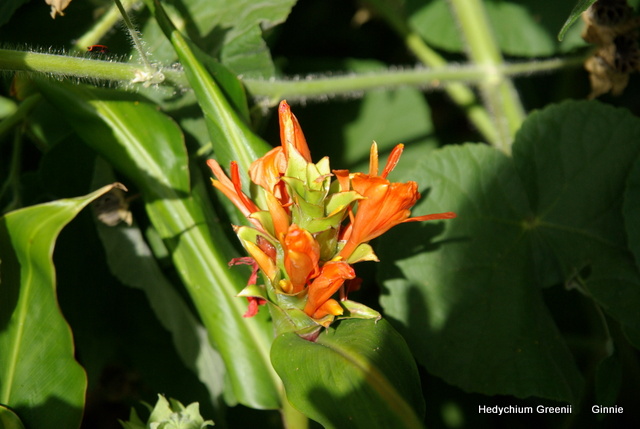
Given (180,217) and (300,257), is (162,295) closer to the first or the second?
(180,217)

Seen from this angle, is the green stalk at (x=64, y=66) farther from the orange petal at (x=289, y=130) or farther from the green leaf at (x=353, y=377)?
the green leaf at (x=353, y=377)

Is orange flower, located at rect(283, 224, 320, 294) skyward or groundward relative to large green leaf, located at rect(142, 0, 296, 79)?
groundward

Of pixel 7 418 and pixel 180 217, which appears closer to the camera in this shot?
pixel 7 418

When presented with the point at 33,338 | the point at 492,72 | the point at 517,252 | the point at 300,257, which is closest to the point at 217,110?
the point at 300,257

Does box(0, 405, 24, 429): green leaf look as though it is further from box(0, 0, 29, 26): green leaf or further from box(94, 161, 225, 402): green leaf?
box(0, 0, 29, 26): green leaf

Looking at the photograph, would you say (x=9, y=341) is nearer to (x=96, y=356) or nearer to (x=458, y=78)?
(x=96, y=356)

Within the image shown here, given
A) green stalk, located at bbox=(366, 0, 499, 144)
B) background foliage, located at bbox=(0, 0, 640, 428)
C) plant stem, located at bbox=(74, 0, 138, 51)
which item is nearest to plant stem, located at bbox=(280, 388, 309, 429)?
background foliage, located at bbox=(0, 0, 640, 428)
